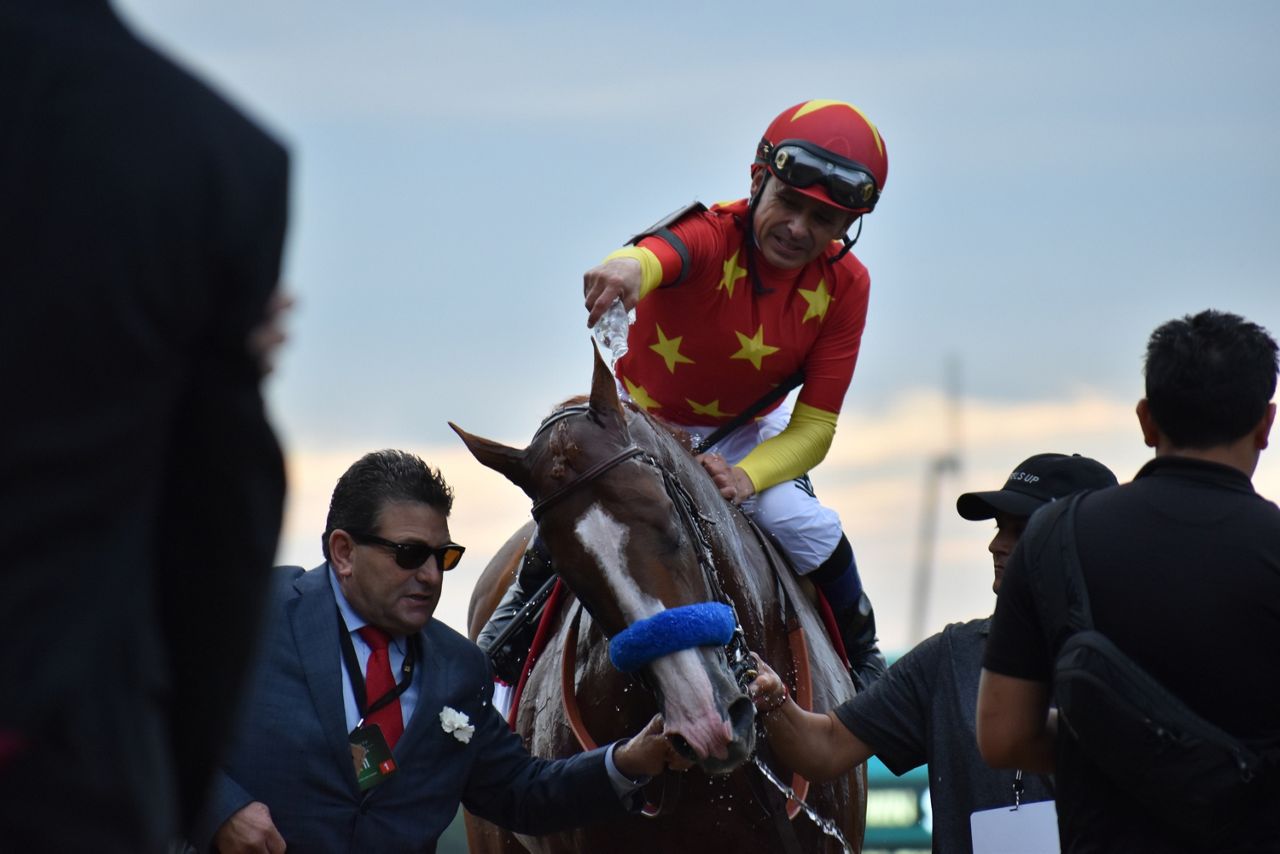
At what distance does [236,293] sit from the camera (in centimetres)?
165

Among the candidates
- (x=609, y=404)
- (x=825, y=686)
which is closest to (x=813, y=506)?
(x=825, y=686)

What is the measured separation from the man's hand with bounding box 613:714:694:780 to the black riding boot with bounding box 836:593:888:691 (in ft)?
6.41

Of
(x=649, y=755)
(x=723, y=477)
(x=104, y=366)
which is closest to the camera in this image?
(x=104, y=366)

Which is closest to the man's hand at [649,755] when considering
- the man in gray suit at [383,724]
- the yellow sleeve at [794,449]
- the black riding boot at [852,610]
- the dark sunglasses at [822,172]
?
the man in gray suit at [383,724]

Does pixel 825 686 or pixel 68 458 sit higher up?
pixel 68 458

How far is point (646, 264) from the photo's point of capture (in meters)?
4.73

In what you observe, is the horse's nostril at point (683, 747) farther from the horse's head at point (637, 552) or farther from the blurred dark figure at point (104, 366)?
the blurred dark figure at point (104, 366)

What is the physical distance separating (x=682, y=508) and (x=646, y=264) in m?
0.90

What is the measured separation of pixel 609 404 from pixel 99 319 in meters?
2.71

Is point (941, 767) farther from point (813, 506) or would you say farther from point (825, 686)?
point (813, 506)

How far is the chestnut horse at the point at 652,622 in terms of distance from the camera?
3764 millimetres

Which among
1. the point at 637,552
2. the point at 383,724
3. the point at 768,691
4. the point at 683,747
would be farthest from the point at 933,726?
the point at 383,724

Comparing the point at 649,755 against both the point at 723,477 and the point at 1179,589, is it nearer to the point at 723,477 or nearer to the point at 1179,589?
the point at 723,477

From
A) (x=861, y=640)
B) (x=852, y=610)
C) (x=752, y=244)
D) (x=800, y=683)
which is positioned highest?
(x=752, y=244)
